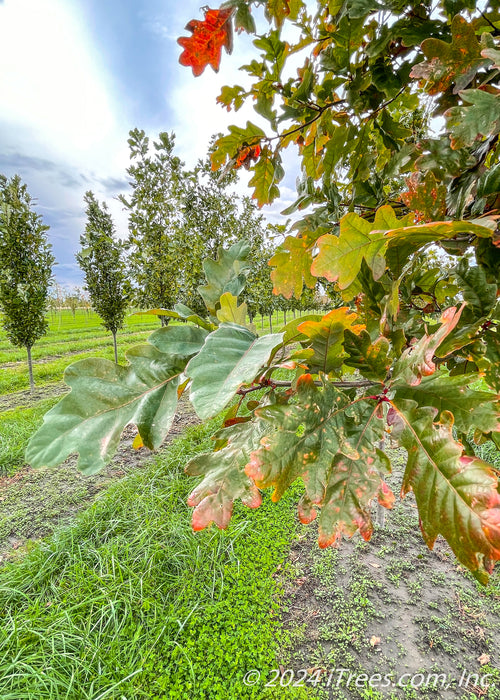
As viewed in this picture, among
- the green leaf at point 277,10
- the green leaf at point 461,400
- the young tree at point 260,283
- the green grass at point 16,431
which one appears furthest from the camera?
the young tree at point 260,283

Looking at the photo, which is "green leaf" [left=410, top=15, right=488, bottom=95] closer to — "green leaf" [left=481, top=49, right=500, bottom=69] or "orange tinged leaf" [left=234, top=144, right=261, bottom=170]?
"green leaf" [left=481, top=49, right=500, bottom=69]

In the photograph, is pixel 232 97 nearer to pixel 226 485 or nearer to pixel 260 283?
pixel 226 485

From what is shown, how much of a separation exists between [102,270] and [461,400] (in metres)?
9.49

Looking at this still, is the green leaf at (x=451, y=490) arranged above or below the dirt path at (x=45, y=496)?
above

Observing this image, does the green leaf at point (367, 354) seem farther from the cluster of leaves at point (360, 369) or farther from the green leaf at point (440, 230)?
the green leaf at point (440, 230)

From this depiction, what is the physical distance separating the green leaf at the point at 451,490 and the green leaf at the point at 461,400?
0.06m

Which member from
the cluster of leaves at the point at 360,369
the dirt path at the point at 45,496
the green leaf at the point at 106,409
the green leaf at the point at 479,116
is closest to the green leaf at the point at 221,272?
the cluster of leaves at the point at 360,369

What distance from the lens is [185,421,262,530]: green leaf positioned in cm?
53

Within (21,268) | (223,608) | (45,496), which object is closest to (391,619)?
(223,608)

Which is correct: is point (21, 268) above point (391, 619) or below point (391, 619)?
above

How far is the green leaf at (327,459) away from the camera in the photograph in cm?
47

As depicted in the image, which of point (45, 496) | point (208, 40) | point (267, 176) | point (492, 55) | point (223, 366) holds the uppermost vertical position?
point (208, 40)

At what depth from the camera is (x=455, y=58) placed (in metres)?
0.70

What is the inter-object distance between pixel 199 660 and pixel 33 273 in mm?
8407
